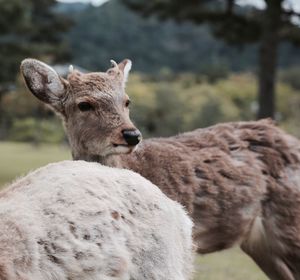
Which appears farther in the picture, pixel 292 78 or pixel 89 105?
Result: pixel 292 78

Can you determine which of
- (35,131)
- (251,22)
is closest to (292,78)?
(35,131)

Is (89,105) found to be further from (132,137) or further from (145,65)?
(145,65)

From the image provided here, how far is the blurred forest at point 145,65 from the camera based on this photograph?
24219 mm

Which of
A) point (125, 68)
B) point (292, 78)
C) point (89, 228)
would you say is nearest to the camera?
point (89, 228)

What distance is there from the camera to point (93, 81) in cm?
607

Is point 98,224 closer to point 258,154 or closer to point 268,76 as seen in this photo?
point 258,154

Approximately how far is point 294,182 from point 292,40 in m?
13.8

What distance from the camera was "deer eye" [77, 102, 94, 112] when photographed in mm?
6014

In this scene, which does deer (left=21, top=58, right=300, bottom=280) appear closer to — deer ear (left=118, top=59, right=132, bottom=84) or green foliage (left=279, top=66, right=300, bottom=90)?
deer ear (left=118, top=59, right=132, bottom=84)

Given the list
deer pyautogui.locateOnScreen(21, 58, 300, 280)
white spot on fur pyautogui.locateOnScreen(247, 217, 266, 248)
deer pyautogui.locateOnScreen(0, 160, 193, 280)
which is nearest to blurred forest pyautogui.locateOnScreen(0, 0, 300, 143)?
deer pyautogui.locateOnScreen(21, 58, 300, 280)

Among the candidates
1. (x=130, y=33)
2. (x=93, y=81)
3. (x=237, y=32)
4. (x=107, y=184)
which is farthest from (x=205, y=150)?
(x=130, y=33)

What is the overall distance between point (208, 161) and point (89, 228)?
267cm

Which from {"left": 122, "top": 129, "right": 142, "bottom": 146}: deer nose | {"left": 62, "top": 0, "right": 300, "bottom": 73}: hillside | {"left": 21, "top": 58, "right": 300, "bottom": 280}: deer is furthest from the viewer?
{"left": 62, "top": 0, "right": 300, "bottom": 73}: hillside

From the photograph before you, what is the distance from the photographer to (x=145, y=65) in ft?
319
